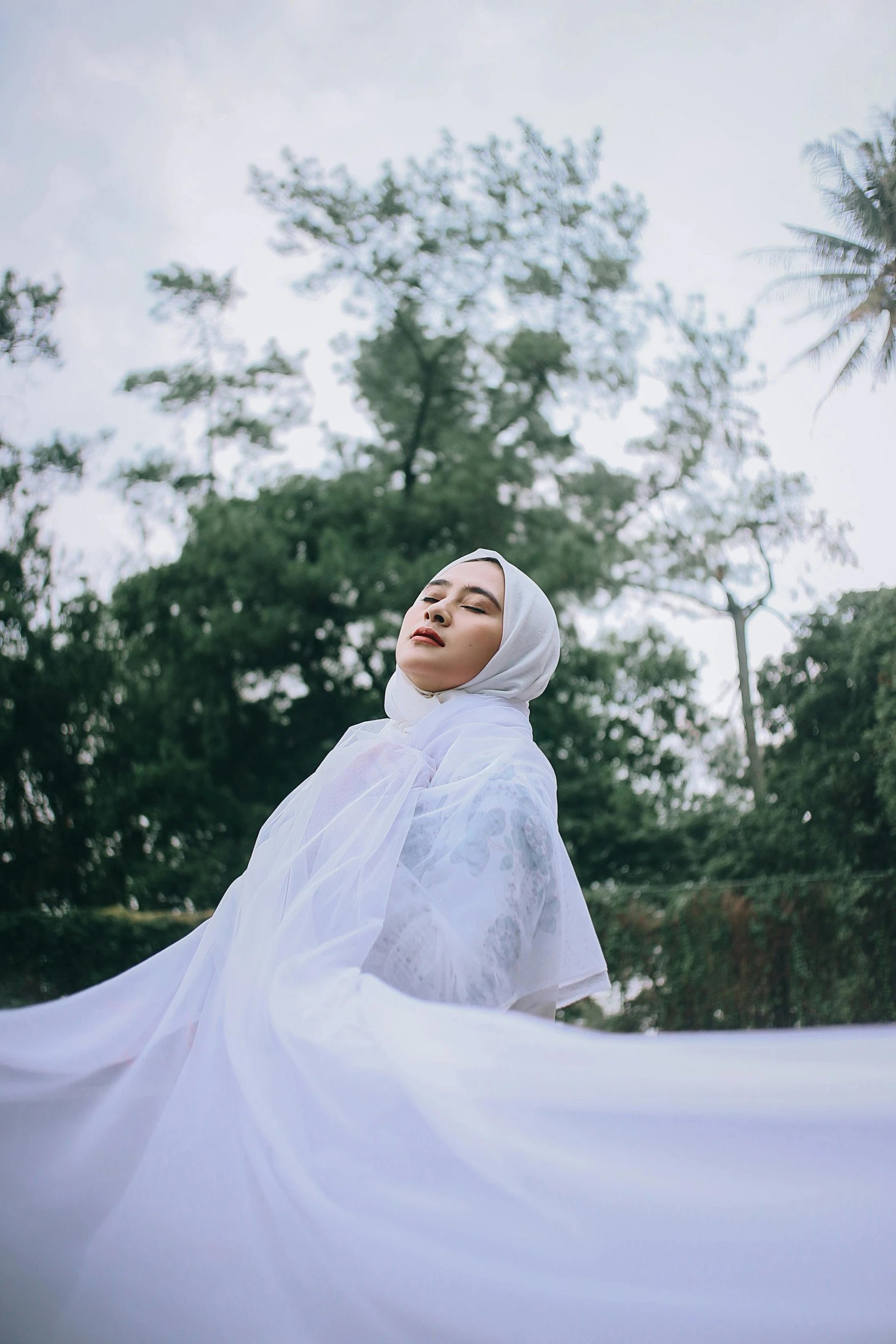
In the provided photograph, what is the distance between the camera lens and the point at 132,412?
18.6m

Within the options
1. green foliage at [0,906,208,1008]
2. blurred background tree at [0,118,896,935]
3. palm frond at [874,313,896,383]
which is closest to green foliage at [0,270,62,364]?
blurred background tree at [0,118,896,935]

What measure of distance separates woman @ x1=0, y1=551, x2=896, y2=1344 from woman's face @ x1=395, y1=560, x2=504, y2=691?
319 mm

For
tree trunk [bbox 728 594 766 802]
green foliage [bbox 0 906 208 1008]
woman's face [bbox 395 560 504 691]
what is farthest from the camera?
tree trunk [bbox 728 594 766 802]

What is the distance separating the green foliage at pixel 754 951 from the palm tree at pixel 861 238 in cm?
933

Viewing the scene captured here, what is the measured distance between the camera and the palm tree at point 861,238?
17.5 m

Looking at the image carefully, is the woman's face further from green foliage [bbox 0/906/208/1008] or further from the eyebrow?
green foliage [bbox 0/906/208/1008]

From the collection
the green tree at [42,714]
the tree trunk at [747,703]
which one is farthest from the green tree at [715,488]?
the green tree at [42,714]

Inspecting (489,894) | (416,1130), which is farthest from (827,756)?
(416,1130)

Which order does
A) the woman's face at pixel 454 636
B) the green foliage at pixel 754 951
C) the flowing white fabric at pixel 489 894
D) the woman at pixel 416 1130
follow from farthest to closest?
the green foliage at pixel 754 951 → the woman's face at pixel 454 636 → the flowing white fabric at pixel 489 894 → the woman at pixel 416 1130

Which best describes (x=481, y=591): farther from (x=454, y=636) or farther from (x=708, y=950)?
(x=708, y=950)

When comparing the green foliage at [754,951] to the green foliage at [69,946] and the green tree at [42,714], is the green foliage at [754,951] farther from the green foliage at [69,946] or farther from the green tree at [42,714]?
the green tree at [42,714]

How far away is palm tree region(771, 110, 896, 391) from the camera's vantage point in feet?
57.5

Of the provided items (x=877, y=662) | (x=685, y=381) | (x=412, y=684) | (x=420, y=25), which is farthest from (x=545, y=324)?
(x=412, y=684)

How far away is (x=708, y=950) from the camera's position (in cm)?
1237
